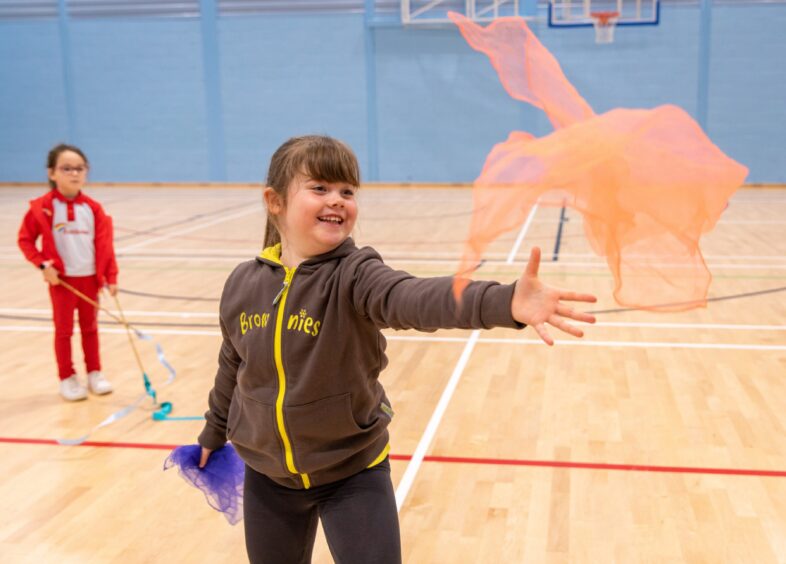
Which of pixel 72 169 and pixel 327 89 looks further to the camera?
pixel 327 89

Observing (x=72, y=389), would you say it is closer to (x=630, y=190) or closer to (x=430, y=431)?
(x=430, y=431)

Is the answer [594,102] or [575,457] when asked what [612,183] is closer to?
[575,457]

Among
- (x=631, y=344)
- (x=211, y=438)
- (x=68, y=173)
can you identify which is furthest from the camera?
(x=631, y=344)

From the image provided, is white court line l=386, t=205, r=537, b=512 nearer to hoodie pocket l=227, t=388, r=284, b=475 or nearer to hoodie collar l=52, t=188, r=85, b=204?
hoodie pocket l=227, t=388, r=284, b=475

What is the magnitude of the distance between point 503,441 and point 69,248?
227 centimetres

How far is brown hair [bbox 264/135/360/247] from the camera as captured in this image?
5.88 ft

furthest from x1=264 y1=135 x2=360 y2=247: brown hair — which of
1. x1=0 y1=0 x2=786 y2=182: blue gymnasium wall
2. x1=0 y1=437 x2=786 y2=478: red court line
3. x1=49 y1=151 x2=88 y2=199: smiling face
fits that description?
x1=0 y1=0 x2=786 y2=182: blue gymnasium wall

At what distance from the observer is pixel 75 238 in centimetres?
420

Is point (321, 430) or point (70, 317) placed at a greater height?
point (321, 430)

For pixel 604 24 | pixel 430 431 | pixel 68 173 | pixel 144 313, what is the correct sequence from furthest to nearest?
pixel 604 24, pixel 144 313, pixel 68 173, pixel 430 431

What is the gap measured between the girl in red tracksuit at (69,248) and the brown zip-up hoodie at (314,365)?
2.59 metres

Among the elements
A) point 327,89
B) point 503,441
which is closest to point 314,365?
point 503,441

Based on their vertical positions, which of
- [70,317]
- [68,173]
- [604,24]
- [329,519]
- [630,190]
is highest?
[604,24]

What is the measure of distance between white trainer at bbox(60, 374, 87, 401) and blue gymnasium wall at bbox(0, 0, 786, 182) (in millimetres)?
10483
